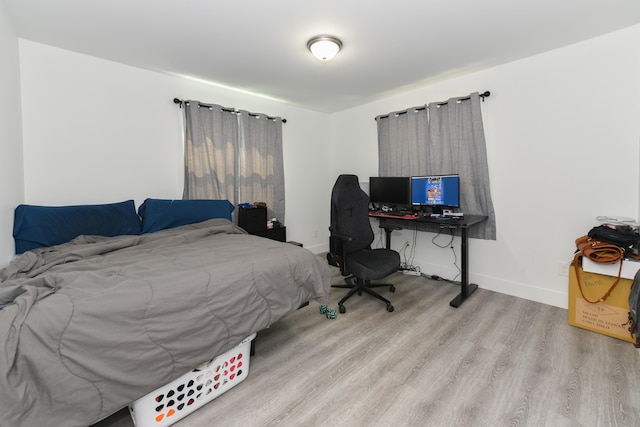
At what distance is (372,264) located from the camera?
2555mm

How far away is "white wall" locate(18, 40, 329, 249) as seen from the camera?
96.3 inches

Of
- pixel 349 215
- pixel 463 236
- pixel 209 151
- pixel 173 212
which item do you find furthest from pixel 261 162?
pixel 463 236

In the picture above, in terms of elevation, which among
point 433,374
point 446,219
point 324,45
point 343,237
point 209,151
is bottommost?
point 433,374

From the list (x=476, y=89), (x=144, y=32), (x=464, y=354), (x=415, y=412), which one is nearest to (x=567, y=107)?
(x=476, y=89)

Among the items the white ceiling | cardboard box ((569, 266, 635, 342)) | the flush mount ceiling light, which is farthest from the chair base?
the white ceiling

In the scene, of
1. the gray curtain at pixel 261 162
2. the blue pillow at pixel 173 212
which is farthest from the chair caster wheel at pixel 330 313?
the gray curtain at pixel 261 162

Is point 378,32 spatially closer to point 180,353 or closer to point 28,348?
point 180,353

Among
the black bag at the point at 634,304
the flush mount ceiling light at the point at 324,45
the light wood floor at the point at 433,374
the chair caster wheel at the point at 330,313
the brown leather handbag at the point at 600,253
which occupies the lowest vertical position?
the light wood floor at the point at 433,374

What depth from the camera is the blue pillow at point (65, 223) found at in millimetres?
2084

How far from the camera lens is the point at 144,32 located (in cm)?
224

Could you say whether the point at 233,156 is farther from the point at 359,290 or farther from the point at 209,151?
the point at 359,290

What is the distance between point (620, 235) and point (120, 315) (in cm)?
323

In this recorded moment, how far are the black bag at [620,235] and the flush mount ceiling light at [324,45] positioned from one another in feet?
8.54

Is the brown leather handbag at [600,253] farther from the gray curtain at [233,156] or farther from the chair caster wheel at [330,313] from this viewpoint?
the gray curtain at [233,156]
